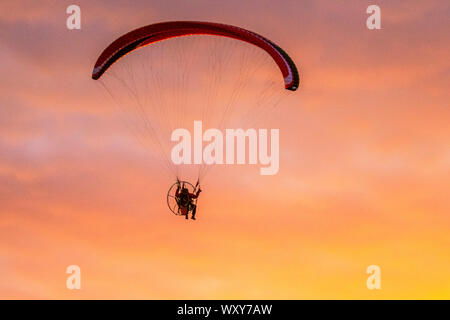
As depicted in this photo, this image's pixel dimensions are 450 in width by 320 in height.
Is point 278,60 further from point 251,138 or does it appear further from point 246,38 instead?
point 251,138
